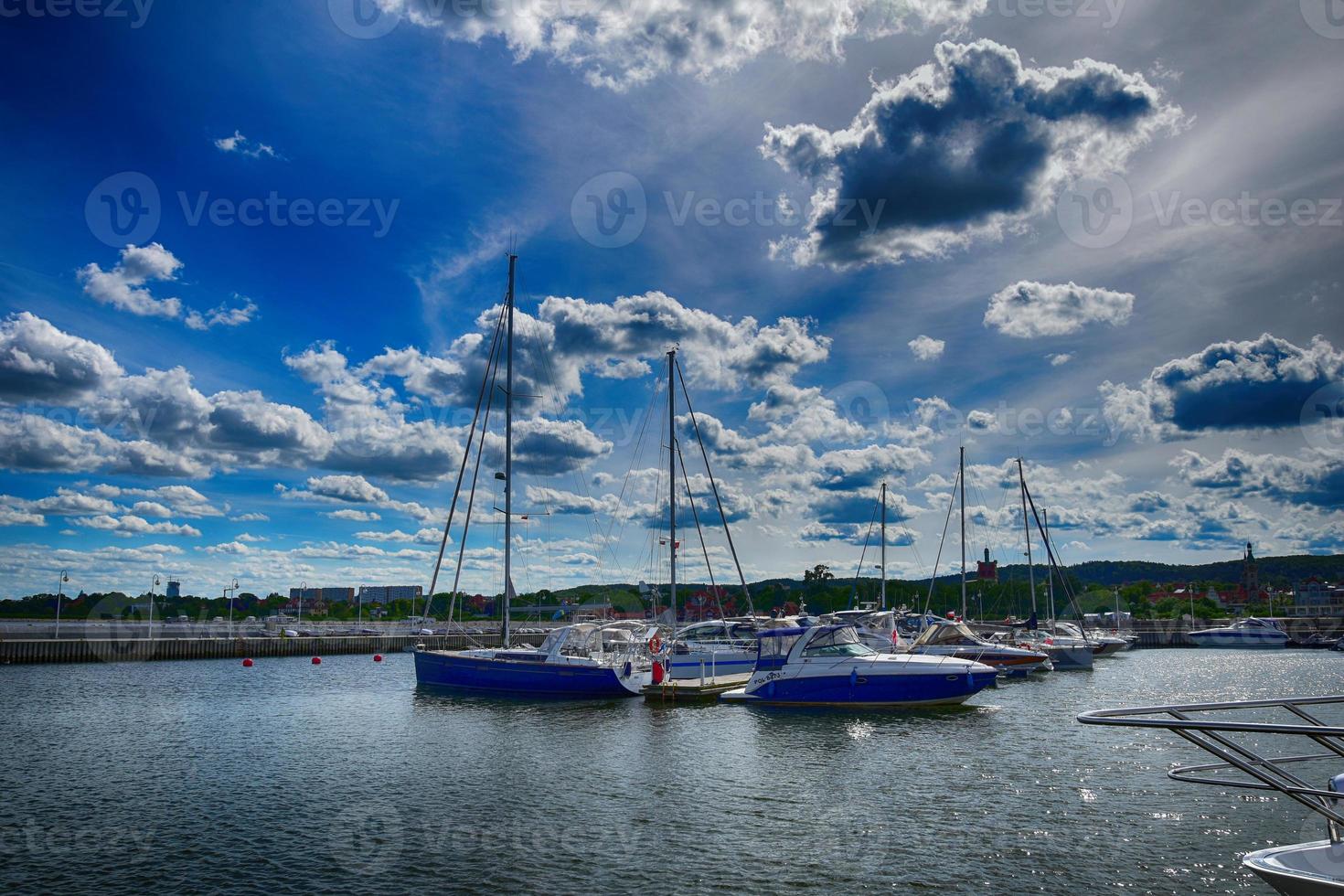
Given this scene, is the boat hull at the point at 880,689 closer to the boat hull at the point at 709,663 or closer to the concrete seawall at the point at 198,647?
the boat hull at the point at 709,663

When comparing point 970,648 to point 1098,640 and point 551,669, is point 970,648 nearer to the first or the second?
point 551,669

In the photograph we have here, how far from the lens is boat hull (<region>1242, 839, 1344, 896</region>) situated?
27.1ft

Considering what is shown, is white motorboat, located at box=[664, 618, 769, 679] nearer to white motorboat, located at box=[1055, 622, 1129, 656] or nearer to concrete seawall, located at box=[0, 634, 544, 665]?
concrete seawall, located at box=[0, 634, 544, 665]

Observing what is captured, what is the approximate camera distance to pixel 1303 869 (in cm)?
865

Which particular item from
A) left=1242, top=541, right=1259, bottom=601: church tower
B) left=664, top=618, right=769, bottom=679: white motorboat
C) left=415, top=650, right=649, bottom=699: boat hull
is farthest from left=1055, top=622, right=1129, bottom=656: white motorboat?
left=1242, top=541, right=1259, bottom=601: church tower

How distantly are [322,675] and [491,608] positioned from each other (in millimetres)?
135710

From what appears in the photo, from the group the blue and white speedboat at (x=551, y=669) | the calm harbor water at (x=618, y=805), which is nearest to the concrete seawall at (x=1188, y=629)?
the calm harbor water at (x=618, y=805)

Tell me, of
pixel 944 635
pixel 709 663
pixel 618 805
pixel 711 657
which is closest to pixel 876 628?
pixel 944 635

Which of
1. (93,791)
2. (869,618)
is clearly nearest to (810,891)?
(93,791)

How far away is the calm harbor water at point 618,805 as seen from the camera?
48.5 feet

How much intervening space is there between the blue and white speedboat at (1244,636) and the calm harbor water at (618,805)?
3498 inches

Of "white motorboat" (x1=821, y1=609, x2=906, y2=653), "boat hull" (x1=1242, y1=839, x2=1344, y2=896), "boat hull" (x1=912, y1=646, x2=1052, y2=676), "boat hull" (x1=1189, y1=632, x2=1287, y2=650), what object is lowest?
"boat hull" (x1=1189, y1=632, x2=1287, y2=650)

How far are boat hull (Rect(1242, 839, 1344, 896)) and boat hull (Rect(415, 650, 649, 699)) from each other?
32.2 m

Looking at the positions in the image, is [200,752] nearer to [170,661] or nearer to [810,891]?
[810,891]
